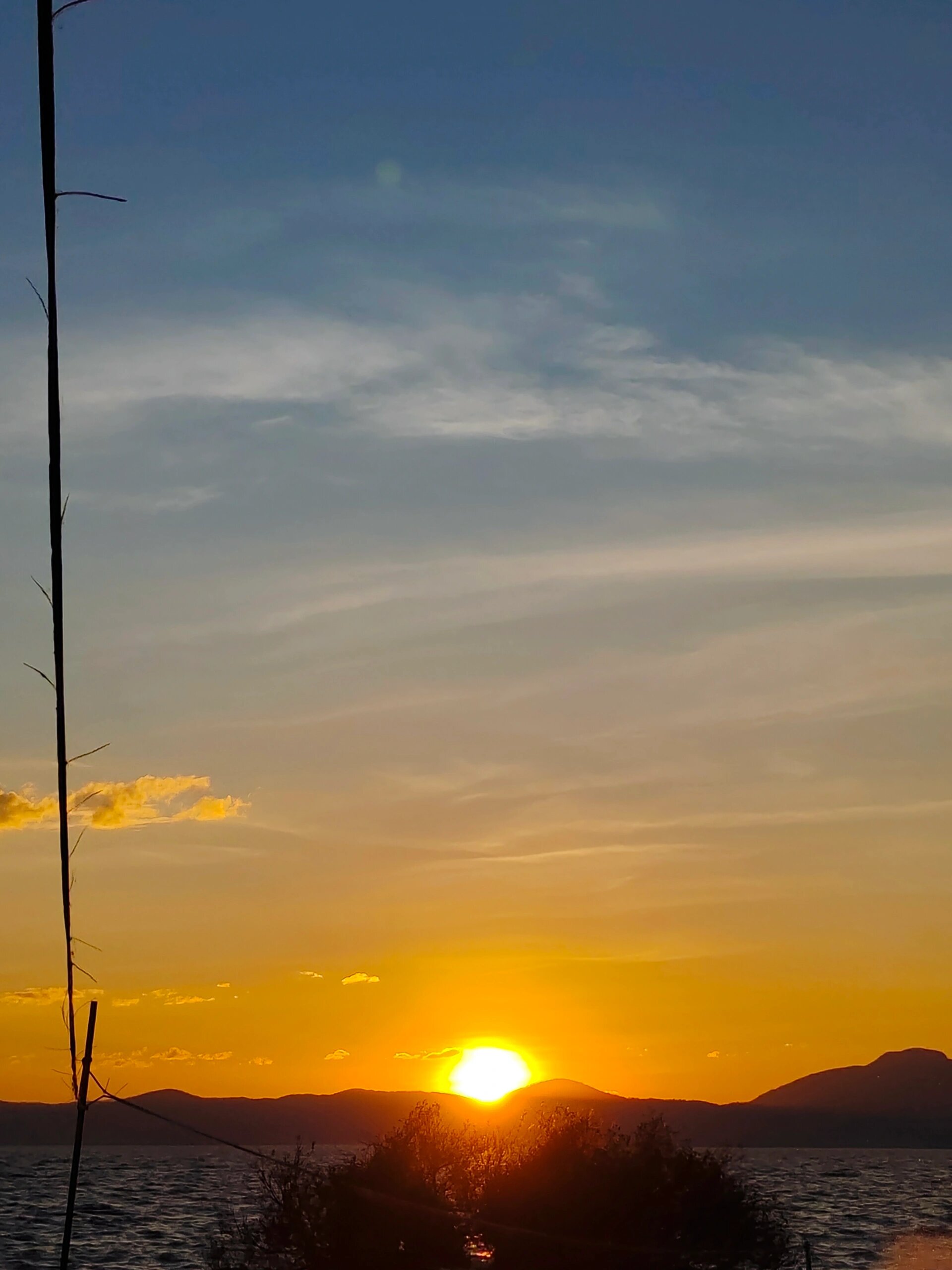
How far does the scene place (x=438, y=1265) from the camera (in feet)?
129

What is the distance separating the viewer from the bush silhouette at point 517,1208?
39.7 meters

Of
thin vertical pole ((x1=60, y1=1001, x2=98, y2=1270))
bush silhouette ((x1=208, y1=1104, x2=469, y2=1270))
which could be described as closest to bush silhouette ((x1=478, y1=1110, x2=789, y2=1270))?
bush silhouette ((x1=208, y1=1104, x2=469, y2=1270))

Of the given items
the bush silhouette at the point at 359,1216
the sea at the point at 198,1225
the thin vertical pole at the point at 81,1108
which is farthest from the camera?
the sea at the point at 198,1225

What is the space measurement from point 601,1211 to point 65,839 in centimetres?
2864

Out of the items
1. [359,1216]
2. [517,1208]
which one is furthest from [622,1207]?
[359,1216]

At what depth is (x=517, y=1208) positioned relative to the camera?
41.1m

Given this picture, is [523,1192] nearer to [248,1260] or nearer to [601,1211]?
[601,1211]

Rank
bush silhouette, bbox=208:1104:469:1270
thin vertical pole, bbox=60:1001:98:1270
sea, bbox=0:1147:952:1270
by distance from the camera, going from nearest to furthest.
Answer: thin vertical pole, bbox=60:1001:98:1270 < bush silhouette, bbox=208:1104:469:1270 < sea, bbox=0:1147:952:1270

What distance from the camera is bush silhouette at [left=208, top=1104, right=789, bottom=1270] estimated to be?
39656 mm

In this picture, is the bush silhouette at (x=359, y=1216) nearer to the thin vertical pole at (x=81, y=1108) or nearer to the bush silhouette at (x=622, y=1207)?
the bush silhouette at (x=622, y=1207)

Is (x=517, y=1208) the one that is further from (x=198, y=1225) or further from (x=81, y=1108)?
(x=198, y=1225)

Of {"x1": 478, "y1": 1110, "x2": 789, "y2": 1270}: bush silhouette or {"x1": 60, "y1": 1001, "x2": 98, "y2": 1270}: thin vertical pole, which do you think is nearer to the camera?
{"x1": 60, "y1": 1001, "x2": 98, "y2": 1270}: thin vertical pole

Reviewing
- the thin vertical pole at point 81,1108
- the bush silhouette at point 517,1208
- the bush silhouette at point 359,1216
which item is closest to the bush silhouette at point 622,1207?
the bush silhouette at point 517,1208

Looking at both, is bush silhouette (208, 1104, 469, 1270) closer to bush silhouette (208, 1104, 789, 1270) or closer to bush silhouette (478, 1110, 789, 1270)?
bush silhouette (208, 1104, 789, 1270)
